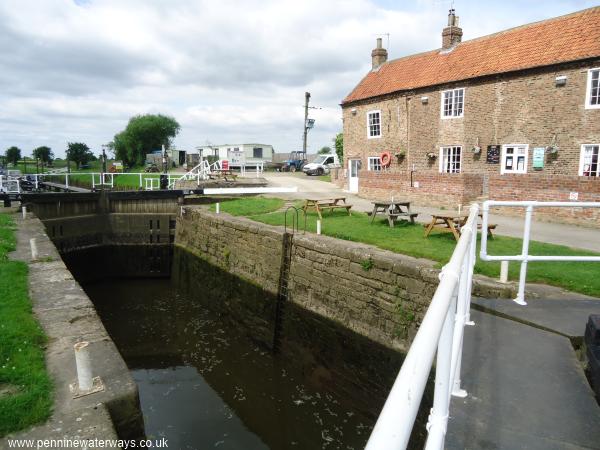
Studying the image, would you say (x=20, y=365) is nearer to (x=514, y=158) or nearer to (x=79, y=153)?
(x=514, y=158)

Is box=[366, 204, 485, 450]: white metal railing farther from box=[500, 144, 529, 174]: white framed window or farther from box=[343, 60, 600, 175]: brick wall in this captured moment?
box=[500, 144, 529, 174]: white framed window

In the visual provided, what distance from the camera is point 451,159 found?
65.6 feet

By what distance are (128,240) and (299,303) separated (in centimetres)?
998

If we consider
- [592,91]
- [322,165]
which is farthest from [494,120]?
[322,165]

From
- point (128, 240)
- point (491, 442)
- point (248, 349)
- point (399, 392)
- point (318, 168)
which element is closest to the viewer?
point (399, 392)

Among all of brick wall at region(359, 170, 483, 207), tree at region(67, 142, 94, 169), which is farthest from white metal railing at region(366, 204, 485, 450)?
tree at region(67, 142, 94, 169)

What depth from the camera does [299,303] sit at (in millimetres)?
9906

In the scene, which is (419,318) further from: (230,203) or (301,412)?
(230,203)

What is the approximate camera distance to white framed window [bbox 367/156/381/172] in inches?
932

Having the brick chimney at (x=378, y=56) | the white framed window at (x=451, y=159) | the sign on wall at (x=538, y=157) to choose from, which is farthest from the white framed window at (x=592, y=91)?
the brick chimney at (x=378, y=56)

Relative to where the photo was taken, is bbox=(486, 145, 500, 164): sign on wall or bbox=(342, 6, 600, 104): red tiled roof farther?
bbox=(486, 145, 500, 164): sign on wall

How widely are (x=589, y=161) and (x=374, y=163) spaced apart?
10.8 metres

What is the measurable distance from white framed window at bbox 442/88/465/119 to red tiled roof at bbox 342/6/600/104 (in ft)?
1.89

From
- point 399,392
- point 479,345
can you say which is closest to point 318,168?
point 479,345
